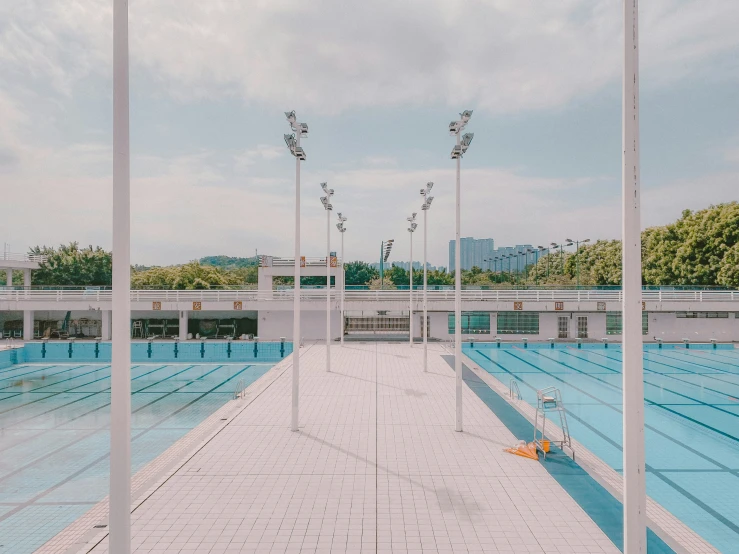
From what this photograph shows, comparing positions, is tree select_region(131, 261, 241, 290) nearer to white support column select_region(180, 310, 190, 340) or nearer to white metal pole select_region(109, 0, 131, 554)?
white support column select_region(180, 310, 190, 340)

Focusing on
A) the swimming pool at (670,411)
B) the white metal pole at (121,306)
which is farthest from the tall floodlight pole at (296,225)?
the swimming pool at (670,411)

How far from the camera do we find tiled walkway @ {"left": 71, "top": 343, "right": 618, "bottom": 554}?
6129 millimetres

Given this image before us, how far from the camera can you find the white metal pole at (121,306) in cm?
408

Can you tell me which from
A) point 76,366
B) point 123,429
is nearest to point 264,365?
point 76,366

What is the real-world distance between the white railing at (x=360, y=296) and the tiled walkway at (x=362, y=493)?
1710cm

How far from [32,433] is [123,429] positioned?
10.8m

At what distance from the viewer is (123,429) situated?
13.6 feet

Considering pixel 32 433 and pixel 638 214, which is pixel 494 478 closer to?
pixel 638 214

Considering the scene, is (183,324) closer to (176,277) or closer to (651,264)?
(176,277)

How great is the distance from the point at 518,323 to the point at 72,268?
140 ft

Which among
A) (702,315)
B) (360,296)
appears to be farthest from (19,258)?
(702,315)

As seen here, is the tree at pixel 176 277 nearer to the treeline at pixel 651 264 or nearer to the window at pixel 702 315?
the treeline at pixel 651 264

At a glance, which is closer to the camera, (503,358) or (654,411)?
(654,411)

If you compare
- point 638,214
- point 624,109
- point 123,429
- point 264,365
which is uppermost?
point 624,109
